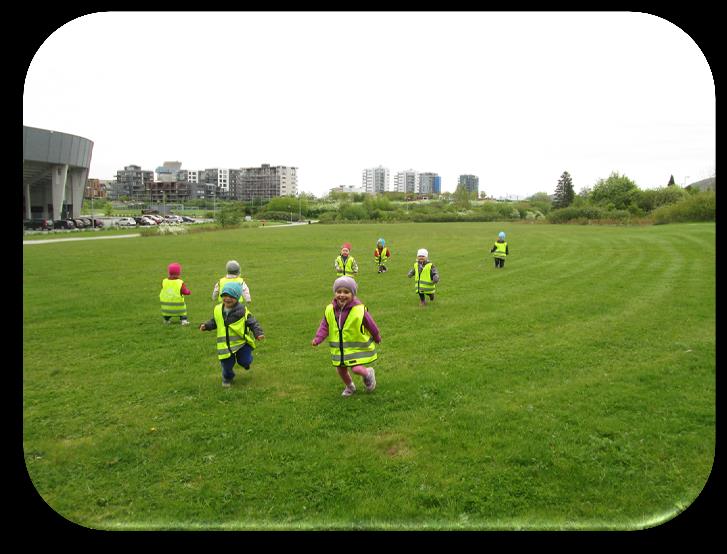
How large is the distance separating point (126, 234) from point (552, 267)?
28092 mm

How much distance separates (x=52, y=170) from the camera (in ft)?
16.6

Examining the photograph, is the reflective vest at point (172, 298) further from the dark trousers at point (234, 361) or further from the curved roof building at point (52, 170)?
the dark trousers at point (234, 361)

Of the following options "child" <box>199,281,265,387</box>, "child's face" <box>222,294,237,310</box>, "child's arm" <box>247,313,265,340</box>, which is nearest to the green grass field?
"child" <box>199,281,265,387</box>

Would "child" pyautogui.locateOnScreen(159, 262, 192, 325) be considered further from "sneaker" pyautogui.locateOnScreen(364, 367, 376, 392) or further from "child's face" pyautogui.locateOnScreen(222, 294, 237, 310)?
"sneaker" pyautogui.locateOnScreen(364, 367, 376, 392)

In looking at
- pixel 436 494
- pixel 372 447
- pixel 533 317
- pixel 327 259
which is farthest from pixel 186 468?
pixel 327 259

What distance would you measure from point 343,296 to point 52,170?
364cm

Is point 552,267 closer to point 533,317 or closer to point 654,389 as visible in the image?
point 533,317

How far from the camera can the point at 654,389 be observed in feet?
18.4

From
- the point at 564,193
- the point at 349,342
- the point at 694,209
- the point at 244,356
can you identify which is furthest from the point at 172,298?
the point at 694,209

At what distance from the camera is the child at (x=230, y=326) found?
245 inches

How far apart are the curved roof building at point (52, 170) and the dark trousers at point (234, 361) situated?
2.91 metres

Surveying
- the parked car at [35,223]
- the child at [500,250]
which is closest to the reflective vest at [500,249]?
the child at [500,250]

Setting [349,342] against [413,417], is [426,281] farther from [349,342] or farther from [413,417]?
[413,417]

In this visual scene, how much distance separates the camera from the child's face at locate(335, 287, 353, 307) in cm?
542
